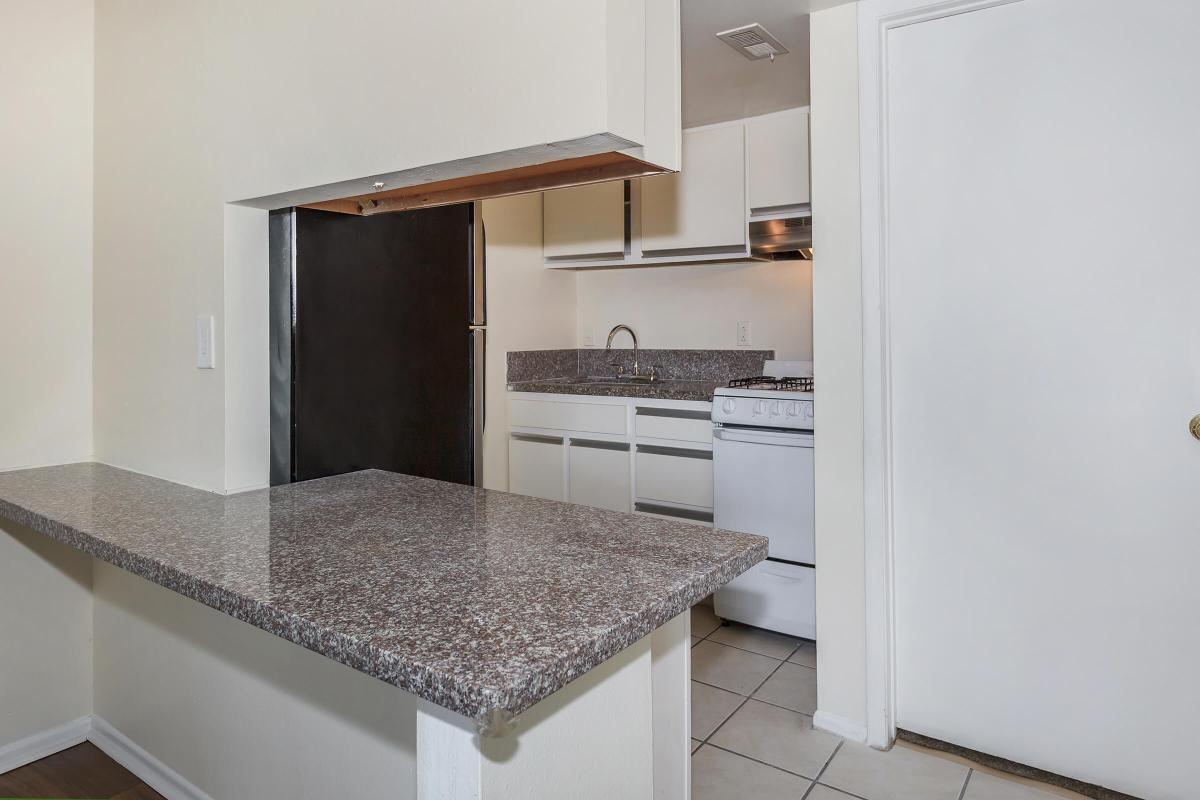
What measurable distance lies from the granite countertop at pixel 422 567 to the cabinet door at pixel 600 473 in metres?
1.93

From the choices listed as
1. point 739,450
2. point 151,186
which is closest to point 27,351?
point 151,186

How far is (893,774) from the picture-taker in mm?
2115

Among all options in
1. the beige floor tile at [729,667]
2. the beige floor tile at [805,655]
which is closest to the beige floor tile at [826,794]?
the beige floor tile at [729,667]

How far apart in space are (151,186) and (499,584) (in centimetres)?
153

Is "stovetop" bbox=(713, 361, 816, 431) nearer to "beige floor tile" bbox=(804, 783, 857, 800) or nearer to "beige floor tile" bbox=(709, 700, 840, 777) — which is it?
"beige floor tile" bbox=(709, 700, 840, 777)

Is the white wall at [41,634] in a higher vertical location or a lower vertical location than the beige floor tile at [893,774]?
higher

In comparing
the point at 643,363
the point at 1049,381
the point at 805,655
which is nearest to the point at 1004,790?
the point at 805,655

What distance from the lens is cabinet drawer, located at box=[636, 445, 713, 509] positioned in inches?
133

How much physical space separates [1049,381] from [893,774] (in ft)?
3.75

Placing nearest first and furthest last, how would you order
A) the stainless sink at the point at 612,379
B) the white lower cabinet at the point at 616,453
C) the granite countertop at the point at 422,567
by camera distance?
the granite countertop at the point at 422,567 < the white lower cabinet at the point at 616,453 < the stainless sink at the point at 612,379

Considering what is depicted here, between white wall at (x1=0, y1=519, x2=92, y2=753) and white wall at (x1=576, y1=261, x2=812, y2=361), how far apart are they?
2851mm

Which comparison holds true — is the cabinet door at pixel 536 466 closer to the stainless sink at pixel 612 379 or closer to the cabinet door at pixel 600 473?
the cabinet door at pixel 600 473

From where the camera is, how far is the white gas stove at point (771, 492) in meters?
2.95

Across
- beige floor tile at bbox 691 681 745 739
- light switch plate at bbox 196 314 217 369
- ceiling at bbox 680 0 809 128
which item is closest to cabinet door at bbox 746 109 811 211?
ceiling at bbox 680 0 809 128
